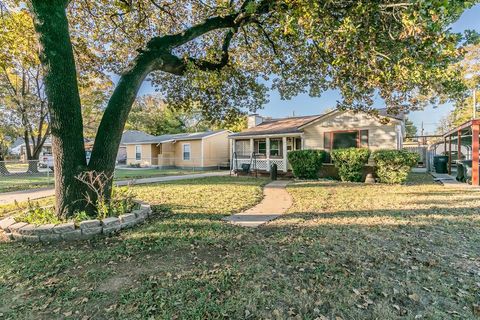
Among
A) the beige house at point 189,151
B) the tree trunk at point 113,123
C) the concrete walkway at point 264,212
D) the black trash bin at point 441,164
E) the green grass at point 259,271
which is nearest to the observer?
the green grass at point 259,271

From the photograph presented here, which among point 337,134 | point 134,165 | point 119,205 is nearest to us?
point 119,205

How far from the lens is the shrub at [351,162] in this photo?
11.6 metres

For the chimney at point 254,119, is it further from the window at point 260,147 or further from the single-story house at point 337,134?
the single-story house at point 337,134

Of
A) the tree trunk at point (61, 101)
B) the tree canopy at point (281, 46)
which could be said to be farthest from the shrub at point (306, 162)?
the tree trunk at point (61, 101)

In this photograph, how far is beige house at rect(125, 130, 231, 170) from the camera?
23469 millimetres

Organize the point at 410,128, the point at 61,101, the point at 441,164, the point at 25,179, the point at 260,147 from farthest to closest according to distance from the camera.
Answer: the point at 410,128
the point at 260,147
the point at 25,179
the point at 441,164
the point at 61,101

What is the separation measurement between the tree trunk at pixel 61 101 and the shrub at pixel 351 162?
10.4 meters

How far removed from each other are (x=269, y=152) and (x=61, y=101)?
13093 millimetres

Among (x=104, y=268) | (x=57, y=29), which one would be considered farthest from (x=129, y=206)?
(x=57, y=29)

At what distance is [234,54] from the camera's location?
29.8 ft

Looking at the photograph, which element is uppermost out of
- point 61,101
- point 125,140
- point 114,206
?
point 125,140

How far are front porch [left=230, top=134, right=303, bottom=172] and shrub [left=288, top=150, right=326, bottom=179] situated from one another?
2348 mm

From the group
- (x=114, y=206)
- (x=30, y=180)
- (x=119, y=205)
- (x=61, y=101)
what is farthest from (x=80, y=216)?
(x=30, y=180)

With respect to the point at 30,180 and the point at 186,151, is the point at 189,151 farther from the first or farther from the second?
the point at 30,180
